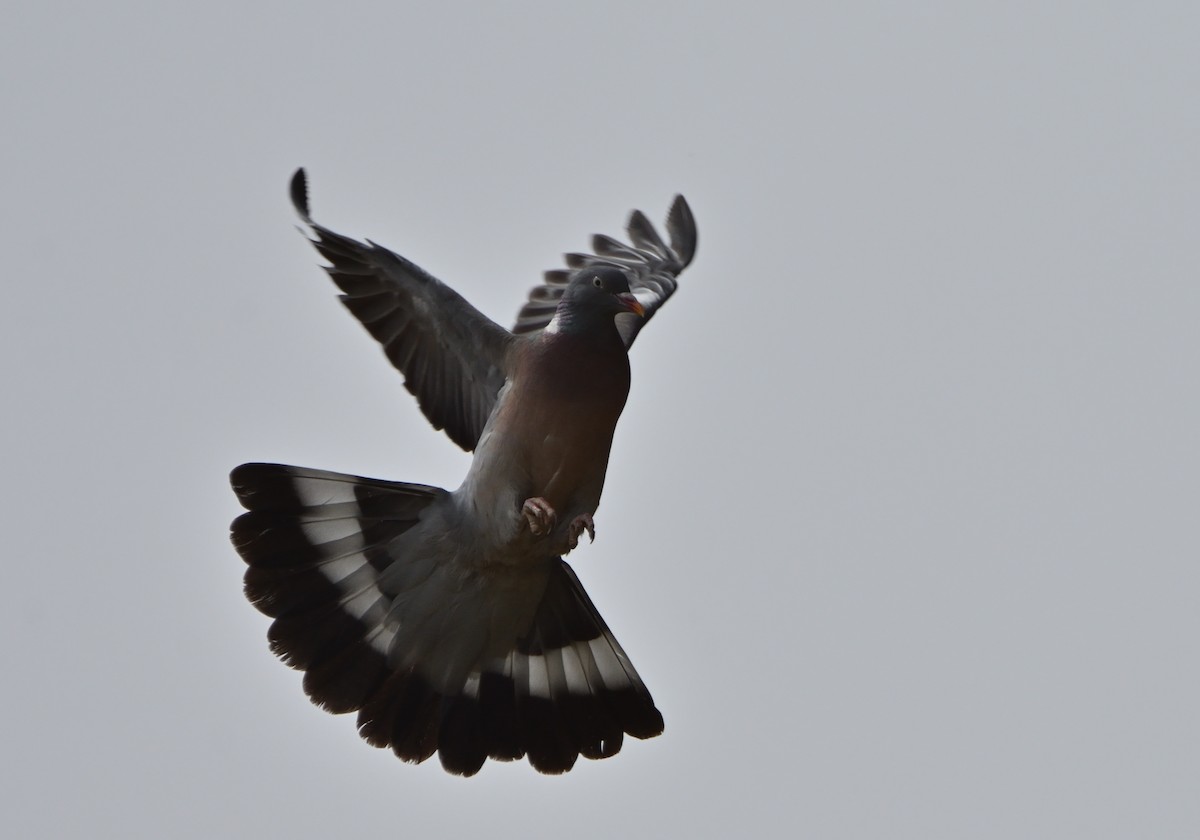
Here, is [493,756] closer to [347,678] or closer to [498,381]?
[347,678]

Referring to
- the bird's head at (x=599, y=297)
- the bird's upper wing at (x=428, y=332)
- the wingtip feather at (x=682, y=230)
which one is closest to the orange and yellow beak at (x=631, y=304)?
the bird's head at (x=599, y=297)

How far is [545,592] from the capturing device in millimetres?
9633

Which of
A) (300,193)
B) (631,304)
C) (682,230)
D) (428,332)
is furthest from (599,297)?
(682,230)

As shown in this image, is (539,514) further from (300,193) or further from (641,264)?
(641,264)

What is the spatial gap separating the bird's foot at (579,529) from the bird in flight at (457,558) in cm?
1

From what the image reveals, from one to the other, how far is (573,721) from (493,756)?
50 centimetres

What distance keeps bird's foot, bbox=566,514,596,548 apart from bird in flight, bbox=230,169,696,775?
11mm

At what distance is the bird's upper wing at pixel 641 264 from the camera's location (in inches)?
427

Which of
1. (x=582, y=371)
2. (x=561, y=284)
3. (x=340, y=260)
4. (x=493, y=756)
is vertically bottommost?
(x=493, y=756)

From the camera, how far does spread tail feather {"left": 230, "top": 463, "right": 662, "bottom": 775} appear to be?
364 inches

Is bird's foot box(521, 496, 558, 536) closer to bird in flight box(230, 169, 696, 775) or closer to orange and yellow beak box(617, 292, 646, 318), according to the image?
bird in flight box(230, 169, 696, 775)

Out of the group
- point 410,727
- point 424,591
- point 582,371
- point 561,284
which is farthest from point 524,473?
point 561,284

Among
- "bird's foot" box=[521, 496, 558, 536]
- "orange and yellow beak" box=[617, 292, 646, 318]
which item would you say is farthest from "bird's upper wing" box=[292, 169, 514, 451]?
"bird's foot" box=[521, 496, 558, 536]

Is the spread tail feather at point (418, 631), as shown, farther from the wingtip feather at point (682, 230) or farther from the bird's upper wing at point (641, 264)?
the wingtip feather at point (682, 230)
